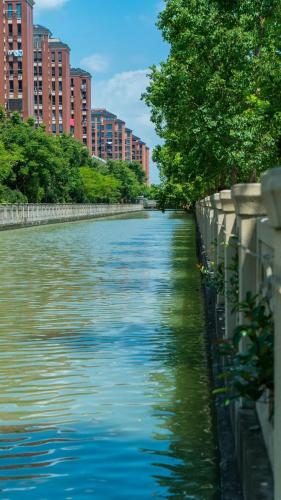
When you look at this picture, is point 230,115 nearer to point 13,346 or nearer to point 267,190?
point 13,346

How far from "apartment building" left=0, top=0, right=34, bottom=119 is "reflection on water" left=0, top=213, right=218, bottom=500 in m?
134

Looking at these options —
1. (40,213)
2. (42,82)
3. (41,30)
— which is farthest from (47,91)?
(40,213)

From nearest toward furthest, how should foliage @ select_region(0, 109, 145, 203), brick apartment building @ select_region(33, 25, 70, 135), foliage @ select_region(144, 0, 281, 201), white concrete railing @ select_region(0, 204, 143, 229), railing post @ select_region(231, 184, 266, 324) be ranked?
Answer: railing post @ select_region(231, 184, 266, 324) → foliage @ select_region(144, 0, 281, 201) → white concrete railing @ select_region(0, 204, 143, 229) → foliage @ select_region(0, 109, 145, 203) → brick apartment building @ select_region(33, 25, 70, 135)

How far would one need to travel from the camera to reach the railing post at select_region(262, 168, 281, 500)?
11.0 ft

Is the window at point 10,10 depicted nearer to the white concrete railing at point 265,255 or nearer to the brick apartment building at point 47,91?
the brick apartment building at point 47,91

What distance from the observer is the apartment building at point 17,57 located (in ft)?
489

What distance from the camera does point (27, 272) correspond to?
24594mm

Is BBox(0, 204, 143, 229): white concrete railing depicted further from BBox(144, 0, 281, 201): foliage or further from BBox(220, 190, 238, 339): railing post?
BBox(220, 190, 238, 339): railing post

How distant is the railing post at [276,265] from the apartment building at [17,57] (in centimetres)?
14560

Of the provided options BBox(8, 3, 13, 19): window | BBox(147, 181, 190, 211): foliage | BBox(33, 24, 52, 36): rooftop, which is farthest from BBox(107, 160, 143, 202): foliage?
BBox(147, 181, 190, 211): foliage

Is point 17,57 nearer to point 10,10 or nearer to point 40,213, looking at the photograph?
point 10,10

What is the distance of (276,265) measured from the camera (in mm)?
3754

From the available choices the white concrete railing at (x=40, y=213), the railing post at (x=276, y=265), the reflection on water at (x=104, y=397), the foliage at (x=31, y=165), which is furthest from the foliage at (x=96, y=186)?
the railing post at (x=276, y=265)

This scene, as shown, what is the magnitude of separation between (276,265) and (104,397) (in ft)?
17.1
